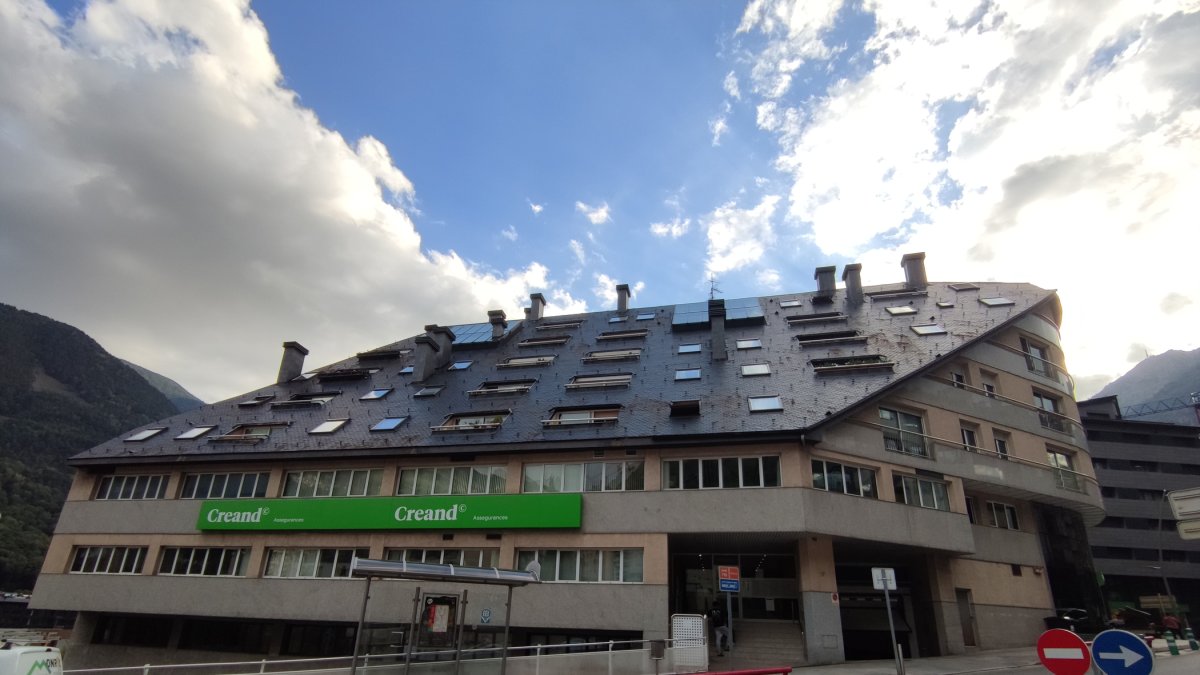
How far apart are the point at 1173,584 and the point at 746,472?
2488 inches

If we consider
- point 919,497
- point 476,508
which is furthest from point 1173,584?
point 476,508

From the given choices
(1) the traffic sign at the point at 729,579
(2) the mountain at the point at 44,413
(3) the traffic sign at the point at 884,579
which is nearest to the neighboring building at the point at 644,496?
(1) the traffic sign at the point at 729,579

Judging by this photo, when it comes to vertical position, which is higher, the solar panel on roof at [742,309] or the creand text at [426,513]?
the solar panel on roof at [742,309]

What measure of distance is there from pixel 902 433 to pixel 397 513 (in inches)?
822

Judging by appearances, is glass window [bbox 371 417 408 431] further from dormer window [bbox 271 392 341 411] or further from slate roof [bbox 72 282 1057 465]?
dormer window [bbox 271 392 341 411]

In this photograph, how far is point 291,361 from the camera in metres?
40.9

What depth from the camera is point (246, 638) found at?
28641mm

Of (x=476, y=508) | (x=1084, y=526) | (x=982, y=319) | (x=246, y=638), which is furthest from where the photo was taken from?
(x=1084, y=526)

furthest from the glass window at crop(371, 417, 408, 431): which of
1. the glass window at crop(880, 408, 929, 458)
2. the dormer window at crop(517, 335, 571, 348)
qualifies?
the glass window at crop(880, 408, 929, 458)

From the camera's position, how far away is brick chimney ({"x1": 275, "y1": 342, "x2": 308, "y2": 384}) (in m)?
40.5

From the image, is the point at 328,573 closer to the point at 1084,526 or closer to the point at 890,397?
the point at 890,397

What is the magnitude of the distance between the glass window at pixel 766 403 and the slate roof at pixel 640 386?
212mm

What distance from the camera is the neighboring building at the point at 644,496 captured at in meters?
24.3

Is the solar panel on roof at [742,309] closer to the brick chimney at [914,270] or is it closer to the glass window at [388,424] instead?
the brick chimney at [914,270]
